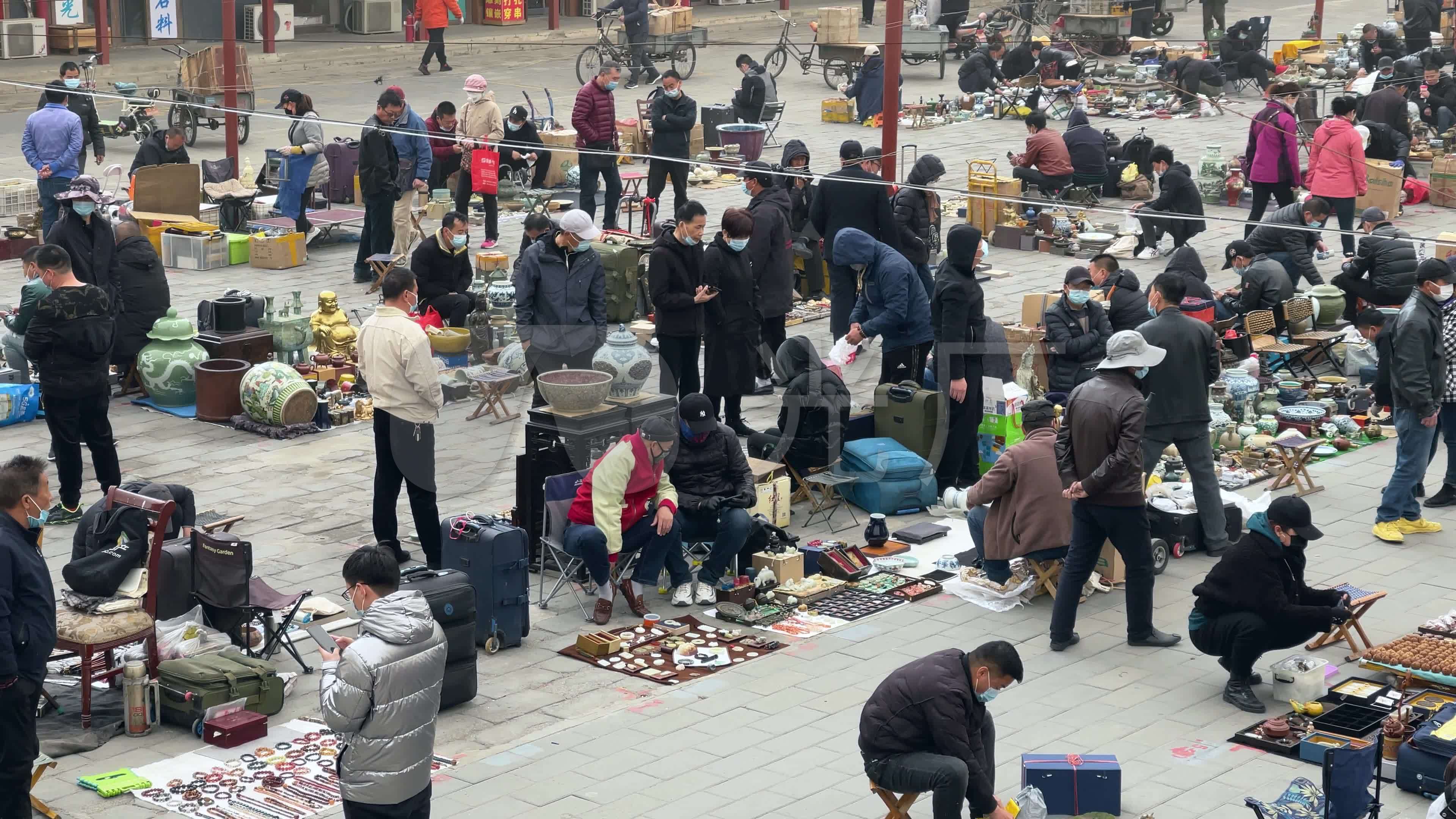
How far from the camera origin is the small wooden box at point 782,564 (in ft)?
35.9

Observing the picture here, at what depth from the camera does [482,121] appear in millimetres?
20219

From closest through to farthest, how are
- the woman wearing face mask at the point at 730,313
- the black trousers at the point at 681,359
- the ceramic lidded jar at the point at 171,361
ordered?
the woman wearing face mask at the point at 730,313 → the black trousers at the point at 681,359 → the ceramic lidded jar at the point at 171,361

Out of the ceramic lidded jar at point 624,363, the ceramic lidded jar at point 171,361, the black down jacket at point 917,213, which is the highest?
the black down jacket at point 917,213

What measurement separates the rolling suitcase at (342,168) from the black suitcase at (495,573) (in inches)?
465

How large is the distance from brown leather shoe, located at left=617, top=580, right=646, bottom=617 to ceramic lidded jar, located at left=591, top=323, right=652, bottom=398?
1.73 meters

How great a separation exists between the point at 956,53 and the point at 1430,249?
1807 centimetres

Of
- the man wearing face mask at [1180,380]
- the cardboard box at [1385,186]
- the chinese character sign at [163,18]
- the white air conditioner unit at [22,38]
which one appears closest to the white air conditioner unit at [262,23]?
the chinese character sign at [163,18]

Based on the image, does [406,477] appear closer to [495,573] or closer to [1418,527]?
[495,573]

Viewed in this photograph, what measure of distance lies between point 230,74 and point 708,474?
46.5 feet

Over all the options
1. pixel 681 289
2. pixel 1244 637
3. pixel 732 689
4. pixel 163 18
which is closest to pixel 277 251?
pixel 681 289

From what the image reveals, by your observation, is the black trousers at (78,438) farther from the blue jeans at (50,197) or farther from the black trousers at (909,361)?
the blue jeans at (50,197)

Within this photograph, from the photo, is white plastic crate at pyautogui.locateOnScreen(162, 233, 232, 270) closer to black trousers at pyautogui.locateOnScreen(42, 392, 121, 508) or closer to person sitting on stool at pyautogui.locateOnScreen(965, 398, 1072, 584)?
black trousers at pyautogui.locateOnScreen(42, 392, 121, 508)

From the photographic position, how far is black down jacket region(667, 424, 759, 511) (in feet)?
35.4

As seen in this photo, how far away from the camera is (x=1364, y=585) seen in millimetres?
11109
